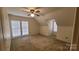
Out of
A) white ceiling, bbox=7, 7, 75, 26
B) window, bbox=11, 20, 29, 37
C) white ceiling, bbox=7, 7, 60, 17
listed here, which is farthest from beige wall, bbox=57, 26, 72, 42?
window, bbox=11, 20, 29, 37

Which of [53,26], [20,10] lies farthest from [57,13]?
[20,10]

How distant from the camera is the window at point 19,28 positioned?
1060mm

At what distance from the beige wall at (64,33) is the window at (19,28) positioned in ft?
1.48

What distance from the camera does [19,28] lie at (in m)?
1.11

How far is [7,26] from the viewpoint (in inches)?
Result: 41.2

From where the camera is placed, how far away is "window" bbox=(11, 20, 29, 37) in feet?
3.48

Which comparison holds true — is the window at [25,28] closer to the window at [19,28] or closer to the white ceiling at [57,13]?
the window at [19,28]

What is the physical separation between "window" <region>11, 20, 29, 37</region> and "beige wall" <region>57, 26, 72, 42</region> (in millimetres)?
450

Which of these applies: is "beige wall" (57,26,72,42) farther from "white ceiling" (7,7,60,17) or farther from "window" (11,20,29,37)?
"window" (11,20,29,37)

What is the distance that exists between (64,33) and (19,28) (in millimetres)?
625

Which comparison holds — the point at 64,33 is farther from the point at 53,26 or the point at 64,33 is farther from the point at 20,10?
the point at 20,10
